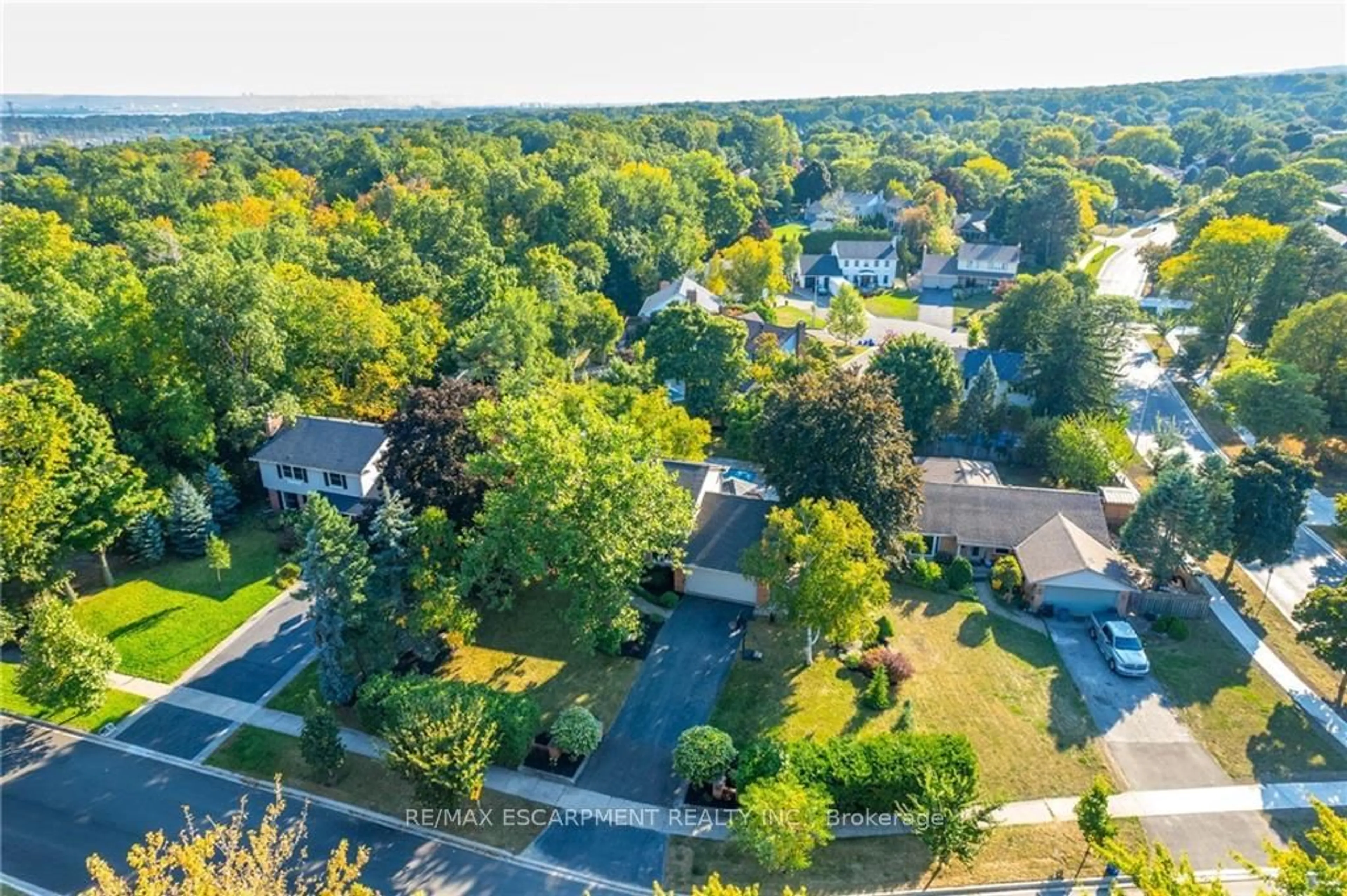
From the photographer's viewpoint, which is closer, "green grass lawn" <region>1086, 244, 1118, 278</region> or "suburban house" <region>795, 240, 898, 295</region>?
"suburban house" <region>795, 240, 898, 295</region>

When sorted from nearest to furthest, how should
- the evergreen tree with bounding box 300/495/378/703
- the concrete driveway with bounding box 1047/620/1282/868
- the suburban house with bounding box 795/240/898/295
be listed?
the concrete driveway with bounding box 1047/620/1282/868 → the evergreen tree with bounding box 300/495/378/703 → the suburban house with bounding box 795/240/898/295

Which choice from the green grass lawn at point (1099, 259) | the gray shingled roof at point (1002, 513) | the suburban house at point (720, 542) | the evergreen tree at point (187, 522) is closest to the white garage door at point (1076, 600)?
the gray shingled roof at point (1002, 513)

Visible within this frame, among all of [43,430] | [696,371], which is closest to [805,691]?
[696,371]

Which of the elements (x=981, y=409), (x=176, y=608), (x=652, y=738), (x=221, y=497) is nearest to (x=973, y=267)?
(x=981, y=409)

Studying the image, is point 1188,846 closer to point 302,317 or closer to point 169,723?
point 169,723

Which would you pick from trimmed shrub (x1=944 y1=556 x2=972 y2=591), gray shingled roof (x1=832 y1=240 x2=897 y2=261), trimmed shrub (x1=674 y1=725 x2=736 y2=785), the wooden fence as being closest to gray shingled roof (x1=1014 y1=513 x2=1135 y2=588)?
the wooden fence

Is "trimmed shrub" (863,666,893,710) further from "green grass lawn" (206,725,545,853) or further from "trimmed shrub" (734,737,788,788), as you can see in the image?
"green grass lawn" (206,725,545,853)

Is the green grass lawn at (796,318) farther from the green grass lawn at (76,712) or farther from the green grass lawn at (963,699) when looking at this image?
the green grass lawn at (76,712)
